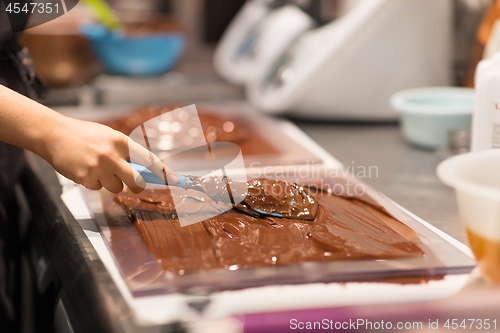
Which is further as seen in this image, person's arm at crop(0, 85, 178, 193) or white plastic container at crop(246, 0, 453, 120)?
white plastic container at crop(246, 0, 453, 120)

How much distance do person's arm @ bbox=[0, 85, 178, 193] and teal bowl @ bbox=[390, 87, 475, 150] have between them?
646 mm

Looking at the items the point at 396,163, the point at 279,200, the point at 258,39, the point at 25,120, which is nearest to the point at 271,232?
the point at 279,200

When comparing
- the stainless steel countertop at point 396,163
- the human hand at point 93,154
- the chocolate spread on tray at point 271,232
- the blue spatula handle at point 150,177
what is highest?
the human hand at point 93,154

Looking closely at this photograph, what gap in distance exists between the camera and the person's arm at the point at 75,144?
0.60m

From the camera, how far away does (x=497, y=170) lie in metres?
0.54

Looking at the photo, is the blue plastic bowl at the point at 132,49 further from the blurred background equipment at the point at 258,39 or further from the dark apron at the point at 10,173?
the dark apron at the point at 10,173

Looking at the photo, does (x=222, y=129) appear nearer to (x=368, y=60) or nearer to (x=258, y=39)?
(x=368, y=60)

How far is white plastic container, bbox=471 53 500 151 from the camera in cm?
70

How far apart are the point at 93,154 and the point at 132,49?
1.24 metres

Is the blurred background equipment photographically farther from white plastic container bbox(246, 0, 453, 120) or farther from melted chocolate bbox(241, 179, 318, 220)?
melted chocolate bbox(241, 179, 318, 220)

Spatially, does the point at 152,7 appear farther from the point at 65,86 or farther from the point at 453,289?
the point at 453,289

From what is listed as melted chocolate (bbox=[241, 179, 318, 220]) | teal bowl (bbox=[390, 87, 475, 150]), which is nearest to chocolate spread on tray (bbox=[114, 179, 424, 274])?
melted chocolate (bbox=[241, 179, 318, 220])

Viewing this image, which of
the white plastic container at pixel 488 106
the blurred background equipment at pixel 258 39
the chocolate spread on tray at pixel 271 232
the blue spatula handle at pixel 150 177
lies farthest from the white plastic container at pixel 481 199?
the blurred background equipment at pixel 258 39

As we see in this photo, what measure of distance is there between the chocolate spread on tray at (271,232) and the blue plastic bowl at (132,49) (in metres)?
1.15
